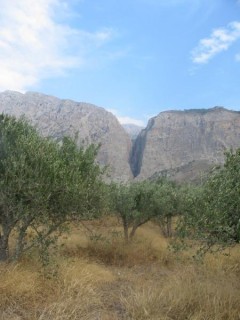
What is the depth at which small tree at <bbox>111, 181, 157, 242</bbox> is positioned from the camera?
27.0 metres

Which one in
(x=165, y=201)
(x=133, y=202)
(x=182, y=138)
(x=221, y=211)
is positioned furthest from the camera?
(x=182, y=138)

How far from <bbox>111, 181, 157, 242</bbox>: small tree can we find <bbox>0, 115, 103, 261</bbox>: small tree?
37.0 ft

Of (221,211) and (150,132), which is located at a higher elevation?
(150,132)

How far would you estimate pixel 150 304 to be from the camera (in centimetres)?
1117

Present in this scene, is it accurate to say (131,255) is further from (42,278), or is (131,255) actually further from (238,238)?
(238,238)

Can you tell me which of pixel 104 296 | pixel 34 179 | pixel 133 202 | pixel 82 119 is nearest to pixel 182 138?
pixel 82 119

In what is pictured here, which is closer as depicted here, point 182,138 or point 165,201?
point 165,201

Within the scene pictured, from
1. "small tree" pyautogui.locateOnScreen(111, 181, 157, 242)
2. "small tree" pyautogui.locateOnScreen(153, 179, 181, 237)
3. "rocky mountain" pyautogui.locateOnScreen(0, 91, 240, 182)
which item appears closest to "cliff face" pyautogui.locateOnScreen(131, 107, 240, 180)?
"rocky mountain" pyautogui.locateOnScreen(0, 91, 240, 182)

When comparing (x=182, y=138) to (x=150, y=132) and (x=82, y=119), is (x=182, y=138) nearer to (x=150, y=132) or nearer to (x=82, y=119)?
(x=150, y=132)

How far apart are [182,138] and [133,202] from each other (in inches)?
5933

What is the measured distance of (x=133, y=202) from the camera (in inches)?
1078

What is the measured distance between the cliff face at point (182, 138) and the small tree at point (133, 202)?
12583cm

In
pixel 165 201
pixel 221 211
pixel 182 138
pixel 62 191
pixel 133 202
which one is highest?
pixel 182 138

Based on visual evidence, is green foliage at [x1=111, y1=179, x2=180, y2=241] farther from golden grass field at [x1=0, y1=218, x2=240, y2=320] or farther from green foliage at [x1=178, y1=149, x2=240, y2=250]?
green foliage at [x1=178, y1=149, x2=240, y2=250]
